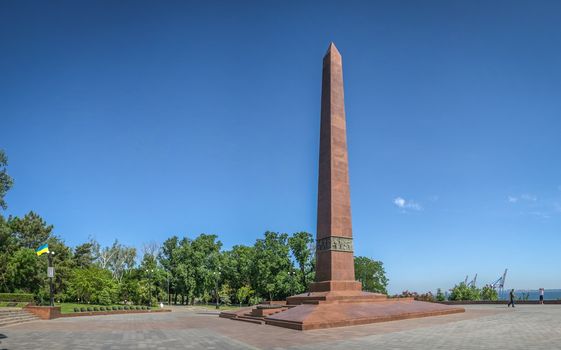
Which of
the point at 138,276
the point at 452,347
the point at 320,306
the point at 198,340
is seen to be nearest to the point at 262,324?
the point at 320,306

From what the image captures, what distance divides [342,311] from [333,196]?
657 cm

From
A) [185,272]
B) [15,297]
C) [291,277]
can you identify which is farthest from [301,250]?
[15,297]

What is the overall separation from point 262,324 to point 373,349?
378 inches

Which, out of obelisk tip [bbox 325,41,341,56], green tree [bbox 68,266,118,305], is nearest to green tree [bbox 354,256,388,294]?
green tree [bbox 68,266,118,305]

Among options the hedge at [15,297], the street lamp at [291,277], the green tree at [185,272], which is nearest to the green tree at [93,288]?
the green tree at [185,272]

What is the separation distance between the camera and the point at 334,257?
67.6 feet

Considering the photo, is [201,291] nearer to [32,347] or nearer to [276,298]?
[276,298]

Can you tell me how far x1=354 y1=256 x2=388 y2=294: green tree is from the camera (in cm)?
6519

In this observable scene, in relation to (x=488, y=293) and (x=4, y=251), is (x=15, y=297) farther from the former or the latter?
(x=488, y=293)

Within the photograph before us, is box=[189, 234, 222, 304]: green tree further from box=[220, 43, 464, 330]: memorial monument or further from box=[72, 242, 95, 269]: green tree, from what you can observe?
box=[220, 43, 464, 330]: memorial monument

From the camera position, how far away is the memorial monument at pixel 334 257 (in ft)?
57.5

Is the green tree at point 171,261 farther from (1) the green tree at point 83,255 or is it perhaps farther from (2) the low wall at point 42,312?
(2) the low wall at point 42,312

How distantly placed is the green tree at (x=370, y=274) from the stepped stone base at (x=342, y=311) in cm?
4535

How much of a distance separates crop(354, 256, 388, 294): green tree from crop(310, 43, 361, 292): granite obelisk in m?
46.0
